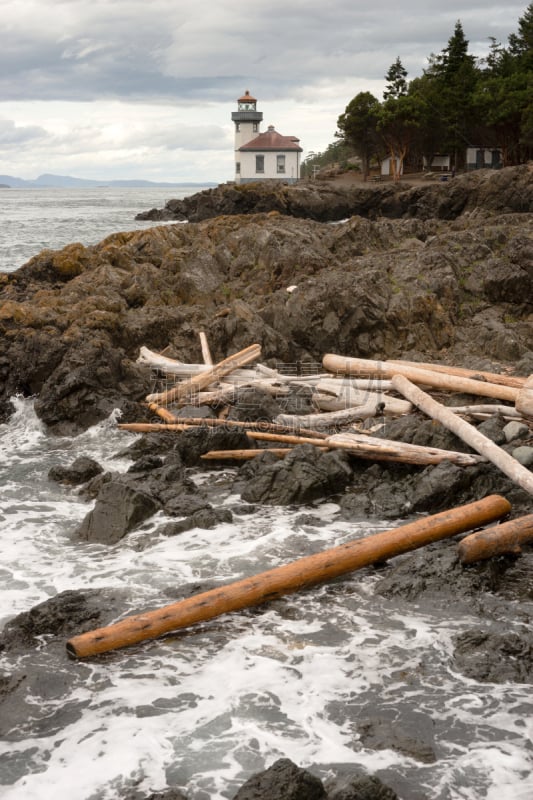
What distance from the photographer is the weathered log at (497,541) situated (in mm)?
7859

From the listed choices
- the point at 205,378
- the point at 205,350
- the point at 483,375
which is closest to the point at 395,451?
the point at 483,375

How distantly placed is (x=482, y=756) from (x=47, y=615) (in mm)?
4052

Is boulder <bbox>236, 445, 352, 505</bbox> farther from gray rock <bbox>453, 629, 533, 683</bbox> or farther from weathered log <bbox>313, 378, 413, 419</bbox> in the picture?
gray rock <bbox>453, 629, 533, 683</bbox>

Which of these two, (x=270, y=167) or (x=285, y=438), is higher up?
(x=270, y=167)

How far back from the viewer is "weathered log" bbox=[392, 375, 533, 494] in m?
9.28

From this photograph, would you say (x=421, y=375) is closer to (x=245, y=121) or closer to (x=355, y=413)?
(x=355, y=413)

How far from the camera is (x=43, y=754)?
5.58 meters

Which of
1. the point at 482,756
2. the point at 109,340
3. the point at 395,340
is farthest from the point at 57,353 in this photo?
the point at 482,756

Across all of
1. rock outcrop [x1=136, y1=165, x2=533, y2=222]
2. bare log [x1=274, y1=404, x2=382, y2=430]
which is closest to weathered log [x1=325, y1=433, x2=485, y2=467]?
bare log [x1=274, y1=404, x2=382, y2=430]

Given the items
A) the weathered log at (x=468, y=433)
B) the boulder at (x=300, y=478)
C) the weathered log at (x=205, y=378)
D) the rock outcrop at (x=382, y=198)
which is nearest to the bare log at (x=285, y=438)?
the boulder at (x=300, y=478)

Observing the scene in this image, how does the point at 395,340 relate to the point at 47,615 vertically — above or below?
above

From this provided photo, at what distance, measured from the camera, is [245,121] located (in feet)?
290

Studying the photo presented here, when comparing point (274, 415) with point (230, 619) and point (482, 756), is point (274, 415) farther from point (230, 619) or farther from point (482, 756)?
point (482, 756)

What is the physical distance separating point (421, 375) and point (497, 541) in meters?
4.99
